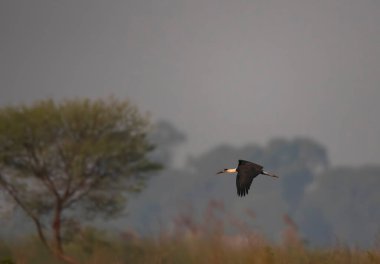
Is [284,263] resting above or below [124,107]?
below

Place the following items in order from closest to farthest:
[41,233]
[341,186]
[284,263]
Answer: [284,263] → [41,233] → [341,186]

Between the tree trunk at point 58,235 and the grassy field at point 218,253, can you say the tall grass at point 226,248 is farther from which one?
the tree trunk at point 58,235

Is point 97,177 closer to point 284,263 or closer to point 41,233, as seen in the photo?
point 41,233

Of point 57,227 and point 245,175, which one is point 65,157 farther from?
point 245,175

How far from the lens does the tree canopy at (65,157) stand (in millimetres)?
31156

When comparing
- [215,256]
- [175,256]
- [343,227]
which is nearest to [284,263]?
[215,256]

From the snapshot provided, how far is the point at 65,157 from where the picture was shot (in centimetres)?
3170

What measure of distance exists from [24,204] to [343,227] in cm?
10749

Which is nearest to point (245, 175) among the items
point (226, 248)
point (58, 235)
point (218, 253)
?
point (218, 253)

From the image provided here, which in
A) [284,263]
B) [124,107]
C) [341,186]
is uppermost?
[341,186]

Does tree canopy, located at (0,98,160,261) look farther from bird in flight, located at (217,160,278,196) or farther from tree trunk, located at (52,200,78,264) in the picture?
bird in flight, located at (217,160,278,196)

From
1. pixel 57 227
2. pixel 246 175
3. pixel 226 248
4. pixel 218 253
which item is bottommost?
pixel 218 253

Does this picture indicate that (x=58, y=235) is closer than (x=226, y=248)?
No

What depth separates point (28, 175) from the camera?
31.5m
